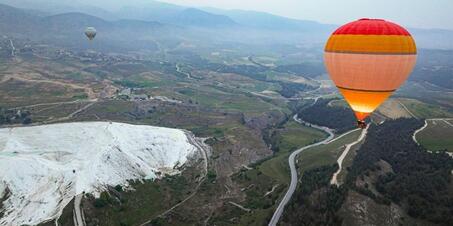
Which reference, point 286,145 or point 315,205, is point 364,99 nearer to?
point 315,205

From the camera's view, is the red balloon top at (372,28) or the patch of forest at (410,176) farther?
the patch of forest at (410,176)

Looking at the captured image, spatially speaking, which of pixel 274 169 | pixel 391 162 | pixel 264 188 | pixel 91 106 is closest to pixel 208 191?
pixel 264 188

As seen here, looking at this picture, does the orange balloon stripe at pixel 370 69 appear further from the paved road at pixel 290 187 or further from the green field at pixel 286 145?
the green field at pixel 286 145

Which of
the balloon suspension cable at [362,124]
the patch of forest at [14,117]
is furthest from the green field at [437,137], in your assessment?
the patch of forest at [14,117]

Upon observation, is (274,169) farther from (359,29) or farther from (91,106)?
(91,106)

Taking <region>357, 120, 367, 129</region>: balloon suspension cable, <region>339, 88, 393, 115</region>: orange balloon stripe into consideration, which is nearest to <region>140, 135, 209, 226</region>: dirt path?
<region>357, 120, 367, 129</region>: balloon suspension cable

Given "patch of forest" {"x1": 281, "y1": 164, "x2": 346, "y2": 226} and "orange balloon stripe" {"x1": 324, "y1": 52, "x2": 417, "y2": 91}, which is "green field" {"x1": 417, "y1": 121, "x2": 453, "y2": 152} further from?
"orange balloon stripe" {"x1": 324, "y1": 52, "x2": 417, "y2": 91}
